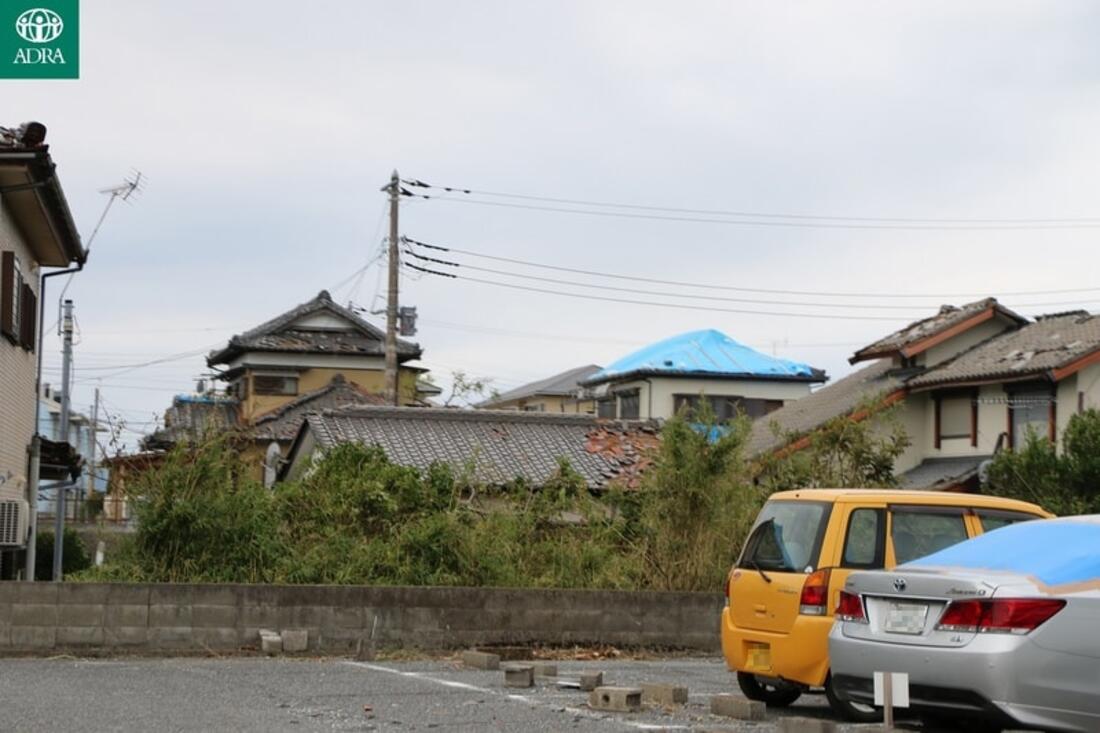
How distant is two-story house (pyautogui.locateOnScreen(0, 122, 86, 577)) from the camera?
711 inches

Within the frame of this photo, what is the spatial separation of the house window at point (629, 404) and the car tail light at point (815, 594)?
4465 centimetres

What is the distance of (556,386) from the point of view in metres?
73.6

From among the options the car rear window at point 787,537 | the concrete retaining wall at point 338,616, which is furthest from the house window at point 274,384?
the car rear window at point 787,537

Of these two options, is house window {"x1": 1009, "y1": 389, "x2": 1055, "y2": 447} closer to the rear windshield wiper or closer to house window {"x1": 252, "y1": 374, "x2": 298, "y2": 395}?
the rear windshield wiper

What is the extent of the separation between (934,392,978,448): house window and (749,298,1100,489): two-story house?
27 mm

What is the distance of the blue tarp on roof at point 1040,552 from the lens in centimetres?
768

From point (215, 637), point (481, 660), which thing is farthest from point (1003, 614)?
point (215, 637)

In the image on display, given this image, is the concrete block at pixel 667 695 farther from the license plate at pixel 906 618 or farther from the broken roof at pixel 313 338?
the broken roof at pixel 313 338

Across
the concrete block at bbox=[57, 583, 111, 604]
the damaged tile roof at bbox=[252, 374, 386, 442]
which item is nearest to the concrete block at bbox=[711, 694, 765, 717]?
the concrete block at bbox=[57, 583, 111, 604]

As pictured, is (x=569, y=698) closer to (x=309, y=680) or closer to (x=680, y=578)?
(x=309, y=680)

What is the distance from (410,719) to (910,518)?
3.88 m

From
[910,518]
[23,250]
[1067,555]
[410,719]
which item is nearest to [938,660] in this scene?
[1067,555]

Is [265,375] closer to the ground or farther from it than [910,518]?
farther from it

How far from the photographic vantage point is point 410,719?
9.61 meters
